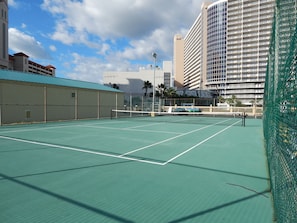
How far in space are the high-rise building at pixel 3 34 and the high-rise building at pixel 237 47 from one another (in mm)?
98865

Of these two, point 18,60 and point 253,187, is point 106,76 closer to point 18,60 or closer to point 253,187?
point 18,60

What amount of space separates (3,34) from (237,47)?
104m

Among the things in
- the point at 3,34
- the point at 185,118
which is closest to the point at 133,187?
the point at 185,118

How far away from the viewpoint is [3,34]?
193 feet

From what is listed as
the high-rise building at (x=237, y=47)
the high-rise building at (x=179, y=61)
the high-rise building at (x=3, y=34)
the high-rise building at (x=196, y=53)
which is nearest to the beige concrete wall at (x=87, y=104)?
the high-rise building at (x=3, y=34)

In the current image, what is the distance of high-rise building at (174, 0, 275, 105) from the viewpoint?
11382 cm

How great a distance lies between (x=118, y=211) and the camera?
127 inches

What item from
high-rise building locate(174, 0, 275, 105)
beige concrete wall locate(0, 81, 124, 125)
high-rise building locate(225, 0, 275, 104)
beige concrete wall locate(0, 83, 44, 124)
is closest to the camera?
beige concrete wall locate(0, 83, 44, 124)

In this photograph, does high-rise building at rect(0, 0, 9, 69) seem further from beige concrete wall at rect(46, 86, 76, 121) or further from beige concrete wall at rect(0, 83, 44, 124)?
beige concrete wall at rect(0, 83, 44, 124)

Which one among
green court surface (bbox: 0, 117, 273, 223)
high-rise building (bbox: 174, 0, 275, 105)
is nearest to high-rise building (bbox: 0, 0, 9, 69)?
green court surface (bbox: 0, 117, 273, 223)

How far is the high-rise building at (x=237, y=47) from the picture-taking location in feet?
373

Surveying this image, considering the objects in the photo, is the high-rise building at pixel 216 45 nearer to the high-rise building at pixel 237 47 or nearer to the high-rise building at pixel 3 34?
the high-rise building at pixel 237 47

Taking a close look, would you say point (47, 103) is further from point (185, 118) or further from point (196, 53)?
point (196, 53)

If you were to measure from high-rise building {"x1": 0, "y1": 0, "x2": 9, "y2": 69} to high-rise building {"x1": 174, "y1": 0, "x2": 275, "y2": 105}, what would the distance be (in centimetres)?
9886
